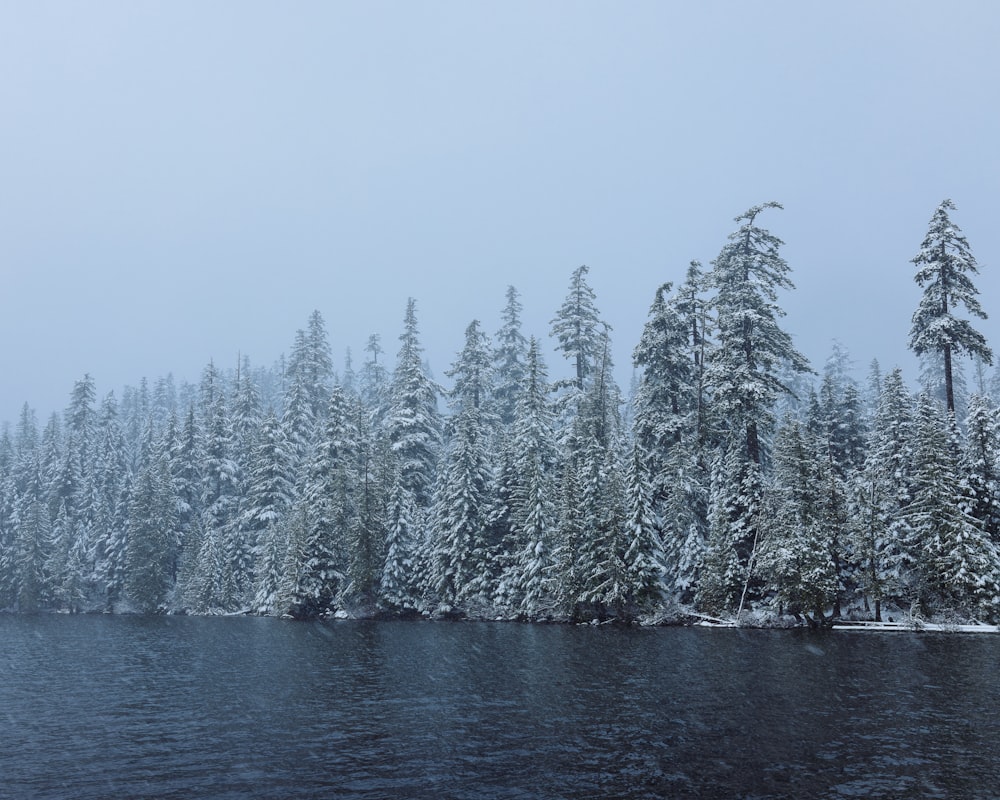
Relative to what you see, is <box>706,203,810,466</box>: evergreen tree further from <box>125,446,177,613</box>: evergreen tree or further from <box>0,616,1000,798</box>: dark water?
<box>125,446,177,613</box>: evergreen tree

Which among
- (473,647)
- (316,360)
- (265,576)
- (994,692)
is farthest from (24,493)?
(994,692)

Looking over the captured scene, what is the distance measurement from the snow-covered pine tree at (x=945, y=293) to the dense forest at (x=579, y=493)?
6.0 inches

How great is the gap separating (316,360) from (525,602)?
5068 cm

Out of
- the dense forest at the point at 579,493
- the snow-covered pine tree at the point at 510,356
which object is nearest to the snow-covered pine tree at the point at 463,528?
the dense forest at the point at 579,493

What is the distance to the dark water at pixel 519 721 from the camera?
14.2 m

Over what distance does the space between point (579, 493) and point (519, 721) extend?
93.4 feet

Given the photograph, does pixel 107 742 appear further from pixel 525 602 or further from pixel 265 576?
pixel 265 576

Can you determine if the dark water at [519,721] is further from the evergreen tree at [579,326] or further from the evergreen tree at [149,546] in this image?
the evergreen tree at [149,546]

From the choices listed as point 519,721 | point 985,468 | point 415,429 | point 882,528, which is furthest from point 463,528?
point 519,721

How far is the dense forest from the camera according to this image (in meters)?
38.4

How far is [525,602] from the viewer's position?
47938 millimetres

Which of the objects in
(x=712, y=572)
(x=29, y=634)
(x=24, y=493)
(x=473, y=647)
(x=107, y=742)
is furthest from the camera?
(x=24, y=493)

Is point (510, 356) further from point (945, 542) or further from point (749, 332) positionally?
point (945, 542)

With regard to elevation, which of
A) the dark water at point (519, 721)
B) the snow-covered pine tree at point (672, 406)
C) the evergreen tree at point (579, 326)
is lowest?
the dark water at point (519, 721)
